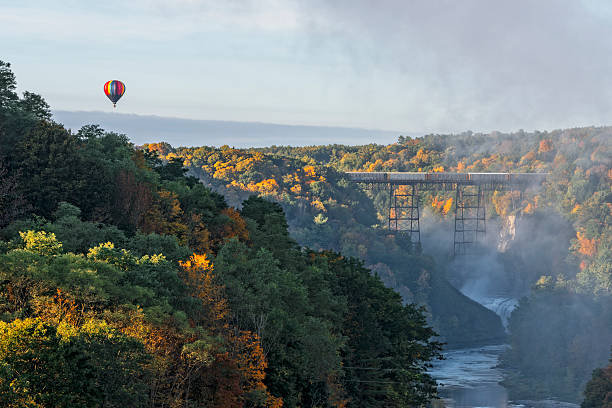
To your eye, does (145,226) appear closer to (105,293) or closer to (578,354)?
(105,293)

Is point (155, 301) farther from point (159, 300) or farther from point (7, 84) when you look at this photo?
point (7, 84)

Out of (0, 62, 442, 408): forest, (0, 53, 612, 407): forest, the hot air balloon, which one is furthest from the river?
the hot air balloon

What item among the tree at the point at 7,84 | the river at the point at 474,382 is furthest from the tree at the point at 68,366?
the river at the point at 474,382

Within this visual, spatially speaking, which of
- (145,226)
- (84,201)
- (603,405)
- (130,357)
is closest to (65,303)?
(130,357)

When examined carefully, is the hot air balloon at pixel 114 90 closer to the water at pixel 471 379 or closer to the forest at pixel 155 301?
the forest at pixel 155 301

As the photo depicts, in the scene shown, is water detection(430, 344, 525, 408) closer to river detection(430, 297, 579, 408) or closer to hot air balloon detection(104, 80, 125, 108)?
river detection(430, 297, 579, 408)
